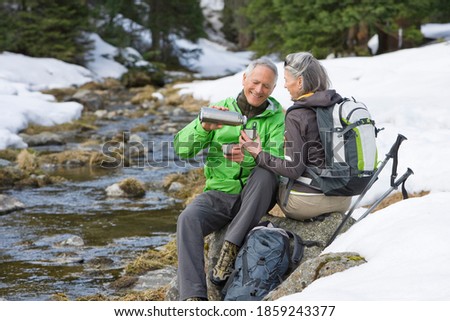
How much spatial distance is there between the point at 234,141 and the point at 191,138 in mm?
366

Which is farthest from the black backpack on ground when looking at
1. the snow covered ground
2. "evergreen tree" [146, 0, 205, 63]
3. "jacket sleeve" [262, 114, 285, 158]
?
"evergreen tree" [146, 0, 205, 63]

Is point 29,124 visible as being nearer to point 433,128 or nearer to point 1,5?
point 433,128

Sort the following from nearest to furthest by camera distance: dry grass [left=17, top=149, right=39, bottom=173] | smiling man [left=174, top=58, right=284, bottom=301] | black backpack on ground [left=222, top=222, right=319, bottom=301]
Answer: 1. black backpack on ground [left=222, top=222, right=319, bottom=301]
2. smiling man [left=174, top=58, right=284, bottom=301]
3. dry grass [left=17, top=149, right=39, bottom=173]

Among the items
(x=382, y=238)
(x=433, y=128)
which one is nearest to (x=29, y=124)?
(x=433, y=128)

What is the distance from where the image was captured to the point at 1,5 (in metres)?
33.4

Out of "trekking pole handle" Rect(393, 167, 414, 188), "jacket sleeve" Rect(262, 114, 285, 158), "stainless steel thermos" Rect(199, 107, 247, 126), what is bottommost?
"trekking pole handle" Rect(393, 167, 414, 188)

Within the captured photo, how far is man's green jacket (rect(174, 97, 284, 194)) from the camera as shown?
16.8 ft

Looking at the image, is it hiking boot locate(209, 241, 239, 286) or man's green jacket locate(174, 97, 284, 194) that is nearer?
hiking boot locate(209, 241, 239, 286)

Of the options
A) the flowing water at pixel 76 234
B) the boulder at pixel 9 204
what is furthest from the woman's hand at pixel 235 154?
the boulder at pixel 9 204

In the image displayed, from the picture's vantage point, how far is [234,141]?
520 cm

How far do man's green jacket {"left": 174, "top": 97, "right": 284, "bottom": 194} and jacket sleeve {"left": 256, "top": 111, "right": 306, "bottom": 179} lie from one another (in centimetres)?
29

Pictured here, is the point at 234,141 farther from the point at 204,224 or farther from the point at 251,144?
the point at 204,224

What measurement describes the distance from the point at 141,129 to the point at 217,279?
1313cm

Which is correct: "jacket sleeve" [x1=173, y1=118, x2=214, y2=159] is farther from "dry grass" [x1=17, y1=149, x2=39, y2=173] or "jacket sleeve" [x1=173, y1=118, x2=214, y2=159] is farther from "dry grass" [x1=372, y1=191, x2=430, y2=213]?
"dry grass" [x1=17, y1=149, x2=39, y2=173]
